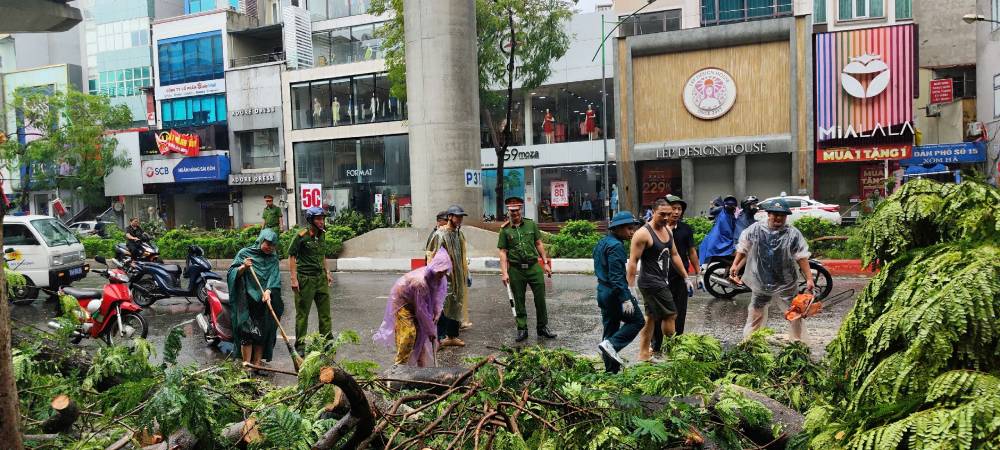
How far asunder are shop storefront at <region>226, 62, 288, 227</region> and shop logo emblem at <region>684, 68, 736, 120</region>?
21.5m

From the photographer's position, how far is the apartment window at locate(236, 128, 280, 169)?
131 ft

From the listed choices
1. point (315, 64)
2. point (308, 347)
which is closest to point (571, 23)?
point (315, 64)

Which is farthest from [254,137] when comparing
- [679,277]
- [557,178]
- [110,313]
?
[679,277]

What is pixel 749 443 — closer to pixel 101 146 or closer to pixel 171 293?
pixel 171 293

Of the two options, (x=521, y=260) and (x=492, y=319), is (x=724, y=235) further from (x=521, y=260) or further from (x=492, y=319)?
(x=521, y=260)

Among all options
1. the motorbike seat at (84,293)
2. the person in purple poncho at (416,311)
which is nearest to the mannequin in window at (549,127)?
the motorbike seat at (84,293)

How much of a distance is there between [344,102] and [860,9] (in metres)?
25.2

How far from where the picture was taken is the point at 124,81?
46938mm

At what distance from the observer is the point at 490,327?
390 inches

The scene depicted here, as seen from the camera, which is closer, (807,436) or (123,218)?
(807,436)

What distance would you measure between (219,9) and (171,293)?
32187 millimetres

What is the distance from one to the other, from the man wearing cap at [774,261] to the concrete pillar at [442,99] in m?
12.4

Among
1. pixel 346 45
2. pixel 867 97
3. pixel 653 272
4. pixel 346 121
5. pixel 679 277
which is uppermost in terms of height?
pixel 346 45

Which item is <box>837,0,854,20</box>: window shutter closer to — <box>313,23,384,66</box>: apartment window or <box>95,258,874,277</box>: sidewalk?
<box>313,23,384,66</box>: apartment window
